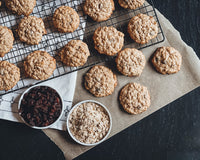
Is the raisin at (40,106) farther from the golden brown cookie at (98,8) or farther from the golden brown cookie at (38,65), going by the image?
the golden brown cookie at (98,8)

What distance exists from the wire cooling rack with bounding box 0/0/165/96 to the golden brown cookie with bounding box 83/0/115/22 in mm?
103

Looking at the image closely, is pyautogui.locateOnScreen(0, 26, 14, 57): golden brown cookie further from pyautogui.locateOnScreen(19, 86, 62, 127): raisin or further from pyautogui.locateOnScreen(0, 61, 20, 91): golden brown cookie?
pyautogui.locateOnScreen(19, 86, 62, 127): raisin

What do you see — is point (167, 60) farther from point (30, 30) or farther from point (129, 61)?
point (30, 30)

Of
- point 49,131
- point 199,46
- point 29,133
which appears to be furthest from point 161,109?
point 29,133

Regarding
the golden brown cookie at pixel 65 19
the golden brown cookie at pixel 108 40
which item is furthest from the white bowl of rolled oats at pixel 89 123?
the golden brown cookie at pixel 65 19

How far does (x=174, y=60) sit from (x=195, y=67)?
0.97 ft

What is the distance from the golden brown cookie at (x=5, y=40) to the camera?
2658 millimetres

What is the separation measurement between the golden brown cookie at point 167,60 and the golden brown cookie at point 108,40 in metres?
0.48

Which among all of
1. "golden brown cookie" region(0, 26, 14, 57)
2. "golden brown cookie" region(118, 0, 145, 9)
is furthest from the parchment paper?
"golden brown cookie" region(0, 26, 14, 57)

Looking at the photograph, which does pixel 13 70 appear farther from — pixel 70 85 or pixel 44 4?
pixel 44 4

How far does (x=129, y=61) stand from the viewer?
2832 mm

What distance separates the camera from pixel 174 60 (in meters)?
2.88

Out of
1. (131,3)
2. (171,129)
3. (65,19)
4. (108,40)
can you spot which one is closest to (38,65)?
(65,19)

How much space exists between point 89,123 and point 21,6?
153cm
